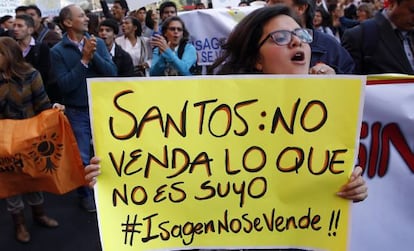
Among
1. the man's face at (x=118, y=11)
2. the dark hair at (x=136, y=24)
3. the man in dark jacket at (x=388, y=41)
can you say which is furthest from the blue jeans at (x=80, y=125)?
the man's face at (x=118, y=11)

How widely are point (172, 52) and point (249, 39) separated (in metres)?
2.55

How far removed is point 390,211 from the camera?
2277 mm

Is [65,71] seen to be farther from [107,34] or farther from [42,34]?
[42,34]

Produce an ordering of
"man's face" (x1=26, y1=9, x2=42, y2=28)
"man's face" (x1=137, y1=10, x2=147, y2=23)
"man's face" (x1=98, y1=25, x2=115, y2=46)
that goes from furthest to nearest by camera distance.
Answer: "man's face" (x1=137, y1=10, x2=147, y2=23)
"man's face" (x1=26, y1=9, x2=42, y2=28)
"man's face" (x1=98, y1=25, x2=115, y2=46)

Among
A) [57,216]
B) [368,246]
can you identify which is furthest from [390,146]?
[57,216]

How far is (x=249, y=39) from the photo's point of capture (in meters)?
1.81

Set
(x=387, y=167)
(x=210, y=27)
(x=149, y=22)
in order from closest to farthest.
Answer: (x=387, y=167)
(x=210, y=27)
(x=149, y=22)

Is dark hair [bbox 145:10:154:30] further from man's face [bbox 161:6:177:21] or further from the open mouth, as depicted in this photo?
the open mouth

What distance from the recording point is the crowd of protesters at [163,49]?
8.58 ft

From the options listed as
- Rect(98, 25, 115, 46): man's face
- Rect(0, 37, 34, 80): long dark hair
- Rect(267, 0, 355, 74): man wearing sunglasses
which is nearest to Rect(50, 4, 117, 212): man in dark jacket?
Rect(0, 37, 34, 80): long dark hair

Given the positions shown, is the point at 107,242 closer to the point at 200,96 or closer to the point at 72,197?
the point at 200,96

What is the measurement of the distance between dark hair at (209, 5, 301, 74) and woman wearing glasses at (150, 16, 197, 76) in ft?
7.99

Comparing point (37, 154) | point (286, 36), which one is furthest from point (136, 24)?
point (286, 36)

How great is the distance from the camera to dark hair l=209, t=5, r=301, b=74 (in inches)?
70.9
